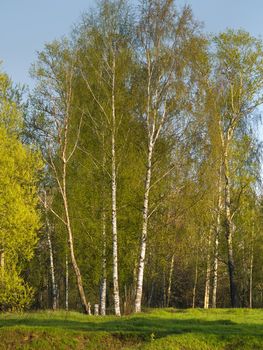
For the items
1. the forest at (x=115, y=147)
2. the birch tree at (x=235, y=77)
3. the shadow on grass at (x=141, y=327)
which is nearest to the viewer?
the shadow on grass at (x=141, y=327)

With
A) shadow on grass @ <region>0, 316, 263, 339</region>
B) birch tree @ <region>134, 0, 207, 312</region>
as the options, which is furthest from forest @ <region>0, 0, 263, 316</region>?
shadow on grass @ <region>0, 316, 263, 339</region>

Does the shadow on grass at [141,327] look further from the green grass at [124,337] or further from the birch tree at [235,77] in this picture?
the birch tree at [235,77]

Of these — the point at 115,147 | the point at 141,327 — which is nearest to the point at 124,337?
the point at 141,327

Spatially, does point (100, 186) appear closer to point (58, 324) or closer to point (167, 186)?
point (167, 186)

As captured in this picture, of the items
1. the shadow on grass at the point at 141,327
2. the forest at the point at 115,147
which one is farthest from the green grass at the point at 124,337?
the forest at the point at 115,147

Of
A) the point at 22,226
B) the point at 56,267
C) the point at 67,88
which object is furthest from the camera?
the point at 56,267

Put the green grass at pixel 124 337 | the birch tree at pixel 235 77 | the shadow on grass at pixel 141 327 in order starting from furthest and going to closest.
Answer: the birch tree at pixel 235 77
the shadow on grass at pixel 141 327
the green grass at pixel 124 337

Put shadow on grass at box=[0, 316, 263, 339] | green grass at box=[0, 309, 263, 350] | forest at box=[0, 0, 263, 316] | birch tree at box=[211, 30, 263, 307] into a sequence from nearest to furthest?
1. green grass at box=[0, 309, 263, 350]
2. shadow on grass at box=[0, 316, 263, 339]
3. forest at box=[0, 0, 263, 316]
4. birch tree at box=[211, 30, 263, 307]

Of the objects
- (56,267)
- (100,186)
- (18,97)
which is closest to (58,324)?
(100,186)

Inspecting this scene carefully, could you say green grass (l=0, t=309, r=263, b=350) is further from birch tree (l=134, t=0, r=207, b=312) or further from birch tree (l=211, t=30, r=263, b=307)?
birch tree (l=211, t=30, r=263, b=307)

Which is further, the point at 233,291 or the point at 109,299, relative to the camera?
the point at 109,299

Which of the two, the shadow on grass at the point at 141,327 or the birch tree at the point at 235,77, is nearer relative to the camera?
the shadow on grass at the point at 141,327

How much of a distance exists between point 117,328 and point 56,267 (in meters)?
25.4

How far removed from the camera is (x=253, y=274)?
40.2 meters
